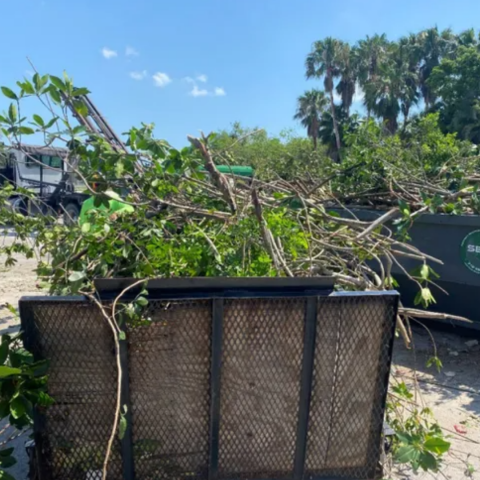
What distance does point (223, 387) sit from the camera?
6.25 ft

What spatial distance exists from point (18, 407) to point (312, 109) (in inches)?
1522

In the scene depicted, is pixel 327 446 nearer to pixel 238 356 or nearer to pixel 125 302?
pixel 238 356

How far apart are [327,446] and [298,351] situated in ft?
1.61

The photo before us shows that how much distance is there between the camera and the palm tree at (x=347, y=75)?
3650 centimetres

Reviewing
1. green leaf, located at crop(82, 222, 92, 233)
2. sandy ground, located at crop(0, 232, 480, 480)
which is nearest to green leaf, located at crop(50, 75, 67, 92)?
green leaf, located at crop(82, 222, 92, 233)

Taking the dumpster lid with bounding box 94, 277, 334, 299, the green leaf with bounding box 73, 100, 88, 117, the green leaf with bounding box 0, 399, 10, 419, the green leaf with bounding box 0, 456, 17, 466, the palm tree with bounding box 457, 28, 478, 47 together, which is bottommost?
the green leaf with bounding box 0, 456, 17, 466

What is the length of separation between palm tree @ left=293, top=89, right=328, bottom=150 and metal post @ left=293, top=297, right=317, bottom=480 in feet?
120

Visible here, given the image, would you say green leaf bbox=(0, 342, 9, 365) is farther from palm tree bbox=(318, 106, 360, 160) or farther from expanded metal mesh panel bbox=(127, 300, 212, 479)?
palm tree bbox=(318, 106, 360, 160)

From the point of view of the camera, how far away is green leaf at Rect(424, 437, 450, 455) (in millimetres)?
1881

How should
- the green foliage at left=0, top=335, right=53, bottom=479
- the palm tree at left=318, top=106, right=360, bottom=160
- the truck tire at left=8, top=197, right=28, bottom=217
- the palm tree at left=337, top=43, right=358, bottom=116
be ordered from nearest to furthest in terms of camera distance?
the green foliage at left=0, top=335, right=53, bottom=479 → the truck tire at left=8, top=197, right=28, bottom=217 → the palm tree at left=318, top=106, right=360, bottom=160 → the palm tree at left=337, top=43, right=358, bottom=116

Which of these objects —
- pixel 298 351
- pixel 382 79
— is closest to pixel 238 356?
pixel 298 351

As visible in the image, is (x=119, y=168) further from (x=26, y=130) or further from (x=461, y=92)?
(x=461, y=92)

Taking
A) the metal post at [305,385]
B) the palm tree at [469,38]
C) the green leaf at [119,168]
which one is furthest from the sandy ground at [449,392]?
the palm tree at [469,38]

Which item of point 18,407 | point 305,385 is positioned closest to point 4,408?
point 18,407
